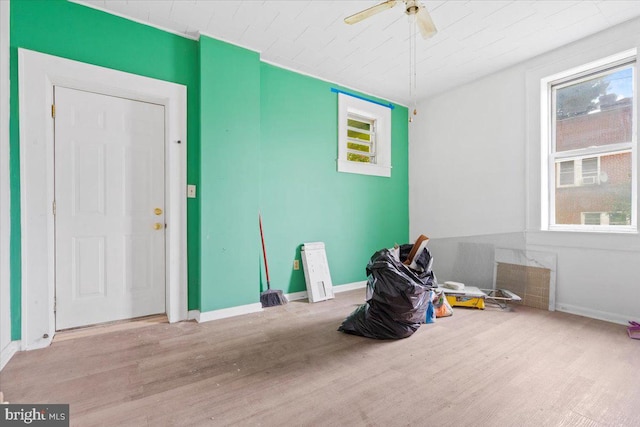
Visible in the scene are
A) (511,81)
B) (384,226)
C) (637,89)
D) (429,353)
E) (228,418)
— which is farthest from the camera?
(384,226)

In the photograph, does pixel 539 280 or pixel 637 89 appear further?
pixel 539 280

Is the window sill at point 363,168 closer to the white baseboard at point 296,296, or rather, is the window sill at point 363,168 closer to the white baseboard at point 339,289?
the white baseboard at point 339,289

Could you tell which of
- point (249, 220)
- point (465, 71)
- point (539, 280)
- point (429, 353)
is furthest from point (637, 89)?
point (249, 220)

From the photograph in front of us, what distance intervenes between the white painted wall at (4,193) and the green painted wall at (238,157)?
0.07 metres

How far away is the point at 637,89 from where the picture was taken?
2629 millimetres

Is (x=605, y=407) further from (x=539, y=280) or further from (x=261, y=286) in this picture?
(x=261, y=286)

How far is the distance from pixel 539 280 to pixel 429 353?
1.95 m

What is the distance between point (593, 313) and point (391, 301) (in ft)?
7.17

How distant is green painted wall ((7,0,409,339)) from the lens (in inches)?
90.9

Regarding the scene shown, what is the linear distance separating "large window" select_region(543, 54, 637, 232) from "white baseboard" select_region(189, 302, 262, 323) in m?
3.38

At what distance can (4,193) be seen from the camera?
2006 mm

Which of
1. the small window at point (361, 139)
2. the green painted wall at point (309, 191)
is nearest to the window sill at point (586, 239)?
the green painted wall at point (309, 191)

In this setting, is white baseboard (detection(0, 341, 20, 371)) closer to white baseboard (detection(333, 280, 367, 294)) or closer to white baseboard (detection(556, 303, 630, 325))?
white baseboard (detection(333, 280, 367, 294))

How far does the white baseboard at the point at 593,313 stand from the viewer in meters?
2.66
